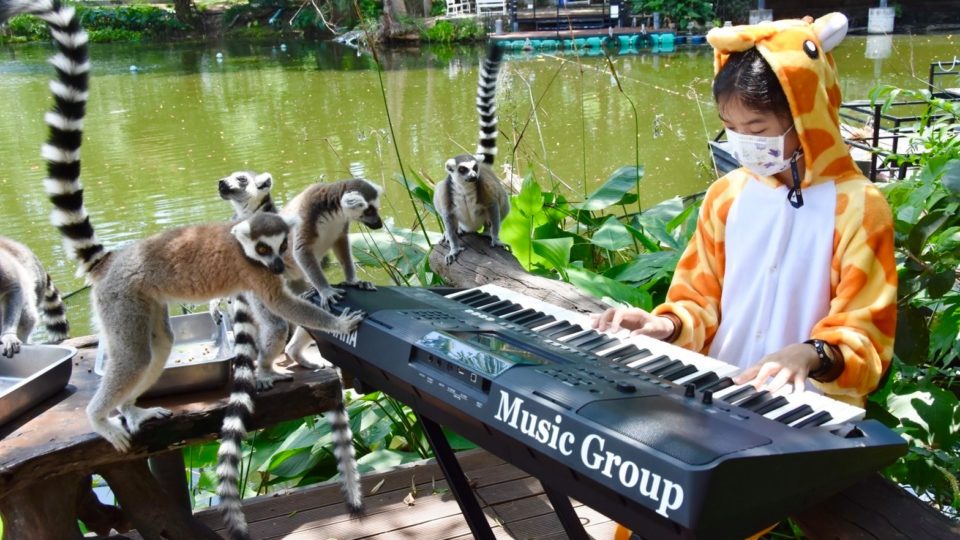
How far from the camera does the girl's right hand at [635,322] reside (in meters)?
1.91

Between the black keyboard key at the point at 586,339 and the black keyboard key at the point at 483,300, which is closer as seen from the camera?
the black keyboard key at the point at 586,339

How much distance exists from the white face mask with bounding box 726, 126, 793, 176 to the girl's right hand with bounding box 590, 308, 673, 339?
42 centimetres

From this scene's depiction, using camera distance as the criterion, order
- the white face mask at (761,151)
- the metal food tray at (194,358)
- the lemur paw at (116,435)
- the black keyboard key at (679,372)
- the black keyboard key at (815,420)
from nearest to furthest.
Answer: the black keyboard key at (815,420) → the black keyboard key at (679,372) → the white face mask at (761,151) → the lemur paw at (116,435) → the metal food tray at (194,358)

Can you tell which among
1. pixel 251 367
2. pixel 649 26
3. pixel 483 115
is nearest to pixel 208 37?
pixel 649 26

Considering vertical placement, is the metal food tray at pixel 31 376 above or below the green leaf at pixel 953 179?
below

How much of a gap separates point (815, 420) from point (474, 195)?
10.8 feet

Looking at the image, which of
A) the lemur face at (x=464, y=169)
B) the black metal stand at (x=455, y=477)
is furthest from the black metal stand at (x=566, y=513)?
the lemur face at (x=464, y=169)

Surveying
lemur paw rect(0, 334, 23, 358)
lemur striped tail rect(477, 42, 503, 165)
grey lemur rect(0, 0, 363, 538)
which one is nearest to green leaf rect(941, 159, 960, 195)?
grey lemur rect(0, 0, 363, 538)

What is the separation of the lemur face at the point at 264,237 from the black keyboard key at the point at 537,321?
3.28 ft

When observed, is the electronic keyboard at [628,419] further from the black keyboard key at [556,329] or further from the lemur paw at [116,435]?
the lemur paw at [116,435]

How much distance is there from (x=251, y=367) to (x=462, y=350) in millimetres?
1249

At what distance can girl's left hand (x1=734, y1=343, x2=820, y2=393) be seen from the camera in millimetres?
1544

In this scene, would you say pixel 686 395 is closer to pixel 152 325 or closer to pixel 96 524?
pixel 152 325

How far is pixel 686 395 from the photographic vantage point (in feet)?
4.54
